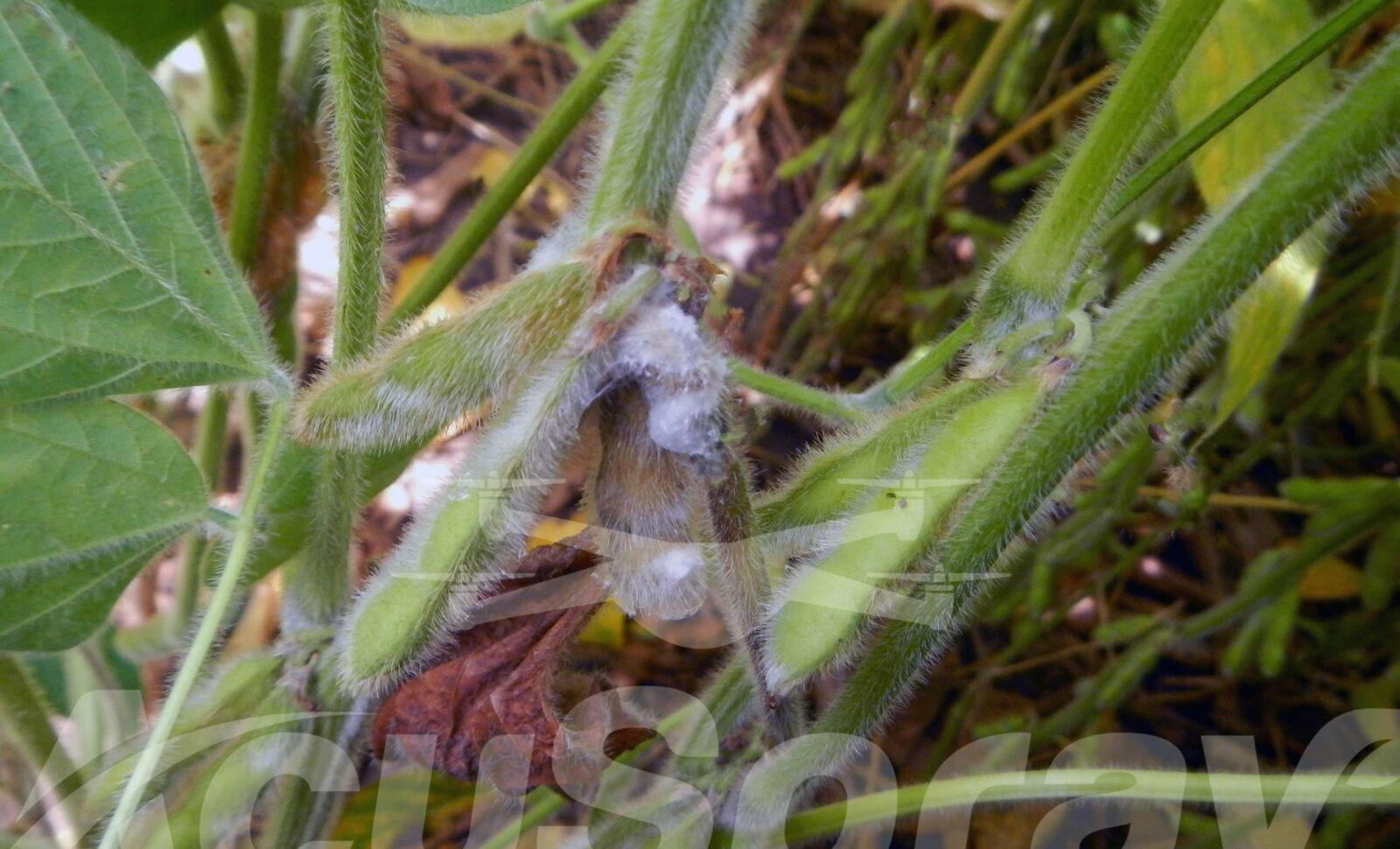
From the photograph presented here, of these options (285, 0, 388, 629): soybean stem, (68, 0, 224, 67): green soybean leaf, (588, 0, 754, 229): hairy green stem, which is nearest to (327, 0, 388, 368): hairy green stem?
(285, 0, 388, 629): soybean stem

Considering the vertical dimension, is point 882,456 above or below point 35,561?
above

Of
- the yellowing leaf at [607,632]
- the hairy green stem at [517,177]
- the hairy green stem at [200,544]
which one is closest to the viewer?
the hairy green stem at [517,177]

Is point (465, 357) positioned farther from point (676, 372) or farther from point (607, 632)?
point (607, 632)

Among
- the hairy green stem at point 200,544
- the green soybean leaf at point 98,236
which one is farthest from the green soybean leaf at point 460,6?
the hairy green stem at point 200,544

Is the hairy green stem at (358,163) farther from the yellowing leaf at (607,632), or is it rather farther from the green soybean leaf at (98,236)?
the yellowing leaf at (607,632)

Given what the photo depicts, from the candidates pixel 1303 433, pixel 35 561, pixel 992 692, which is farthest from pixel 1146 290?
pixel 1303 433

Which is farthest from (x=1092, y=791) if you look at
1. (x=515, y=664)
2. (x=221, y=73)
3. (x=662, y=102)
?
(x=221, y=73)

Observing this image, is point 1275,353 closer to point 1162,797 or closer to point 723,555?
point 1162,797
